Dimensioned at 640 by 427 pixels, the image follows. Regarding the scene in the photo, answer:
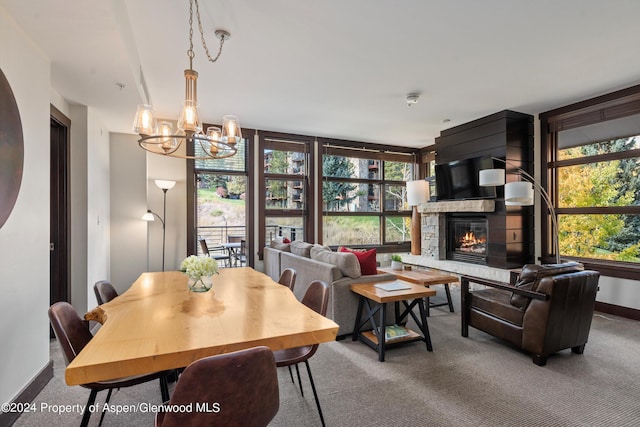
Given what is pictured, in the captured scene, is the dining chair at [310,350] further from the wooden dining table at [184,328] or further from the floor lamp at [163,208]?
the floor lamp at [163,208]

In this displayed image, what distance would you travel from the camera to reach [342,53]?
3.06 meters

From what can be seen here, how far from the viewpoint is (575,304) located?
275cm

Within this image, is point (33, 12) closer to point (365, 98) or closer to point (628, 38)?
point (365, 98)

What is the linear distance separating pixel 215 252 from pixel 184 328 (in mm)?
5284

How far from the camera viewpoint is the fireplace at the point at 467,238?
5285 mm

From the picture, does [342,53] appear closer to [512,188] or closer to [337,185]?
[512,188]

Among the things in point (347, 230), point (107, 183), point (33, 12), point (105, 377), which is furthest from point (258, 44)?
point (347, 230)

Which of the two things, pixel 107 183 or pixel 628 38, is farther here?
pixel 107 183

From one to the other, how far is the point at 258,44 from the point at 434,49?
1636mm

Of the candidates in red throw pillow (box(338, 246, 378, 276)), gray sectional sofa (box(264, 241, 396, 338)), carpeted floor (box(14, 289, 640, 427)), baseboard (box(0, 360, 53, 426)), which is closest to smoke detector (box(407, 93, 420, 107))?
red throw pillow (box(338, 246, 378, 276))

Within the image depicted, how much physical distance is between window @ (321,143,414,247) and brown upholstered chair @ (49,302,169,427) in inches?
188

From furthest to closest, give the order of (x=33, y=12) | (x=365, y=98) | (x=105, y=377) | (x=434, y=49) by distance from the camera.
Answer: (x=365, y=98)
(x=434, y=49)
(x=33, y=12)
(x=105, y=377)

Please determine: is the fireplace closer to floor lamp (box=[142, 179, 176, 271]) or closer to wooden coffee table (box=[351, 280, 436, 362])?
wooden coffee table (box=[351, 280, 436, 362])

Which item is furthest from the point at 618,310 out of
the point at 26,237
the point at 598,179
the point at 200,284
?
the point at 26,237
